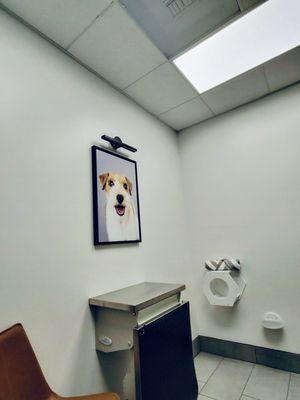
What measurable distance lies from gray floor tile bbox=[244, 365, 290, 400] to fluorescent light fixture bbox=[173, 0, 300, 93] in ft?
9.34

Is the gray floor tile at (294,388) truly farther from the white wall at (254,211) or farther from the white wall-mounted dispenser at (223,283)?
the white wall-mounted dispenser at (223,283)

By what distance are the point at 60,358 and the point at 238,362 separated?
6.30 ft

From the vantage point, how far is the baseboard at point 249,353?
6.96ft

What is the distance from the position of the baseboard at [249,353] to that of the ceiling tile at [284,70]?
2.72 m

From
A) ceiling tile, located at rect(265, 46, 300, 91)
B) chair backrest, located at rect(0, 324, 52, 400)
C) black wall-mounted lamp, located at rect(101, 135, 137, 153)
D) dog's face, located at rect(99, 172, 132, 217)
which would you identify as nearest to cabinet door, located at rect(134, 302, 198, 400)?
chair backrest, located at rect(0, 324, 52, 400)

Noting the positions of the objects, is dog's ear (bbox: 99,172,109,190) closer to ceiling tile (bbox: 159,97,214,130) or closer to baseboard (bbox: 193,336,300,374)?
ceiling tile (bbox: 159,97,214,130)

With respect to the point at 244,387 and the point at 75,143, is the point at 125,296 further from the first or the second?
the point at 244,387

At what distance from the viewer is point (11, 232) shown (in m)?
1.22

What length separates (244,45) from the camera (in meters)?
1.90

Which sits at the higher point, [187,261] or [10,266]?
[10,266]

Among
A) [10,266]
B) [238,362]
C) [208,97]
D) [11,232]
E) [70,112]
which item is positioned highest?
[208,97]

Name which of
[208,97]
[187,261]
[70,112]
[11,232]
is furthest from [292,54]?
[11,232]

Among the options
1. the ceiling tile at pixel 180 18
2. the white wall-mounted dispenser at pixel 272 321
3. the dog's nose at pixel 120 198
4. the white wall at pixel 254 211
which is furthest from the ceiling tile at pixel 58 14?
the white wall-mounted dispenser at pixel 272 321

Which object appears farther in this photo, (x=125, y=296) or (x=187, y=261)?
(x=187, y=261)
